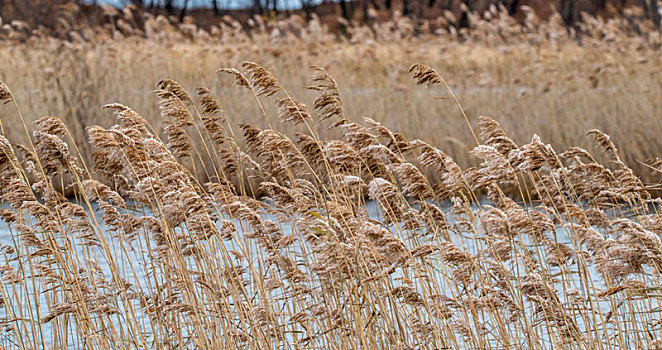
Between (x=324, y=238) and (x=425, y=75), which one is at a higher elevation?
(x=425, y=75)

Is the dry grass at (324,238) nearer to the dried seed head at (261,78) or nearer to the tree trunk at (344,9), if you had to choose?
the dried seed head at (261,78)

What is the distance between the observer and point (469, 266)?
3137 mm

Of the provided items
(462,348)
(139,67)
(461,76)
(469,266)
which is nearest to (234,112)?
(139,67)

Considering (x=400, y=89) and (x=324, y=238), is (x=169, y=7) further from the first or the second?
(x=324, y=238)

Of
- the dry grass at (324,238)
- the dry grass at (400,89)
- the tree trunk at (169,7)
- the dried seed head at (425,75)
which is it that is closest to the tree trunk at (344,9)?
the tree trunk at (169,7)

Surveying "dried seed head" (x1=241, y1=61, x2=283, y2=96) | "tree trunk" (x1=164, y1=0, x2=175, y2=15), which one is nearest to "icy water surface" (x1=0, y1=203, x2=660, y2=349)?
"dried seed head" (x1=241, y1=61, x2=283, y2=96)

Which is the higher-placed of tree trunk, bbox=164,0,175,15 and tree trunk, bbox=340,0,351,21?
tree trunk, bbox=164,0,175,15

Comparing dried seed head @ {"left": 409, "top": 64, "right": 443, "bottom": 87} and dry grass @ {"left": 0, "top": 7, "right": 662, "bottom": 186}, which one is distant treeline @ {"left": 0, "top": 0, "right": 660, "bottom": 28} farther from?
dried seed head @ {"left": 409, "top": 64, "right": 443, "bottom": 87}

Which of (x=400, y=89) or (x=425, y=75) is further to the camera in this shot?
(x=400, y=89)

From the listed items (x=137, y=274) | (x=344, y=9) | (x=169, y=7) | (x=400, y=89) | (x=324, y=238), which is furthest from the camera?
(x=169, y=7)

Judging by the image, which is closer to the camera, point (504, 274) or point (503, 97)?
point (504, 274)

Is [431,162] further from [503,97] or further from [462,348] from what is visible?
[503,97]

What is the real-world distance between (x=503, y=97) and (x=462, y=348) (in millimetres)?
5731

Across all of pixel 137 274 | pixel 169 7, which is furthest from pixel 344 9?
pixel 137 274
